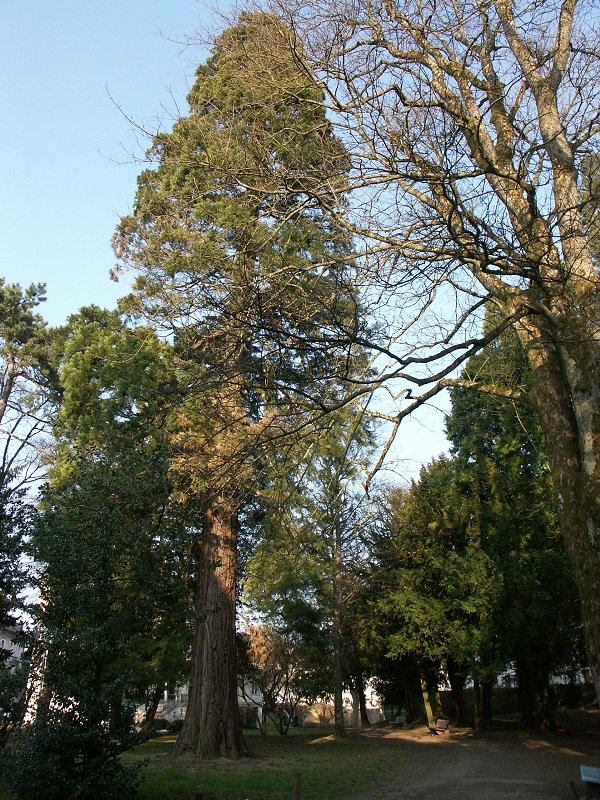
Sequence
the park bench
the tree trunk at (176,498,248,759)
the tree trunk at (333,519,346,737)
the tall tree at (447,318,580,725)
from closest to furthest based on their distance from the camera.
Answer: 1. the park bench
2. the tree trunk at (176,498,248,759)
3. the tall tree at (447,318,580,725)
4. the tree trunk at (333,519,346,737)

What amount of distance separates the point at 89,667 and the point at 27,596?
3492 mm

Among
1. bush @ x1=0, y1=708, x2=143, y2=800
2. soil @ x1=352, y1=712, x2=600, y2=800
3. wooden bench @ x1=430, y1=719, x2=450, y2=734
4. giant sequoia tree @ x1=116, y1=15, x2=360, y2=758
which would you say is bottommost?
wooden bench @ x1=430, y1=719, x2=450, y2=734

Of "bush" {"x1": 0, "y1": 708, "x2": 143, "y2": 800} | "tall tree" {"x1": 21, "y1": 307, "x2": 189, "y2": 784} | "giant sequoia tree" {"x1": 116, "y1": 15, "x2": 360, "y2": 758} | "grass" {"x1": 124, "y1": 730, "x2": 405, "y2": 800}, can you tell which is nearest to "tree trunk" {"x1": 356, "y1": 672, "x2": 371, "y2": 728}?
"grass" {"x1": 124, "y1": 730, "x2": 405, "y2": 800}

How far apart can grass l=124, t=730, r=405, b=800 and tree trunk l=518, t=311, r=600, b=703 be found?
6067 mm

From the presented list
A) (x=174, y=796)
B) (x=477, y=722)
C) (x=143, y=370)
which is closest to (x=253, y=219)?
(x=143, y=370)

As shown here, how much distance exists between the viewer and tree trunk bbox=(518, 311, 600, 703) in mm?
4816

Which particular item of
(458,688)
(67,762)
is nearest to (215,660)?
(67,762)

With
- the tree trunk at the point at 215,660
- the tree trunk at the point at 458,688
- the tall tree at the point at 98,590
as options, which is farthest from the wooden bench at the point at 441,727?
the tall tree at the point at 98,590

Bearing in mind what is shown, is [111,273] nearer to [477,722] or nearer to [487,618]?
[487,618]

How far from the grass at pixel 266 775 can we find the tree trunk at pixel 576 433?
607cm

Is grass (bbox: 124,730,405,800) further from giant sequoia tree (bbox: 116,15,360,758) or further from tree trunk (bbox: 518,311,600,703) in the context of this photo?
tree trunk (bbox: 518,311,600,703)

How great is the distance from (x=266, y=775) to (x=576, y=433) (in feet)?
31.6

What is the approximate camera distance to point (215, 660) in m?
12.7

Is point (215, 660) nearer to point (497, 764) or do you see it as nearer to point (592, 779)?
point (592, 779)
